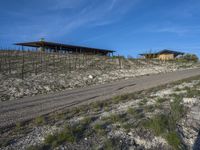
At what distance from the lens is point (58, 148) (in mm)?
5145

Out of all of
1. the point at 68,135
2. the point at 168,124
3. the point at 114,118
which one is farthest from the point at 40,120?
the point at 168,124

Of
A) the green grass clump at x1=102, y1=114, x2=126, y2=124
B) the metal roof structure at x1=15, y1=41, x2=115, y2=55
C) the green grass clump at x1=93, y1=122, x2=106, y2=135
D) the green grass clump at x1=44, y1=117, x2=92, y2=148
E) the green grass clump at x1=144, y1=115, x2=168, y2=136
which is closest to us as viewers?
the green grass clump at x1=44, y1=117, x2=92, y2=148

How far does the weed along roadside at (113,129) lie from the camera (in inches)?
217

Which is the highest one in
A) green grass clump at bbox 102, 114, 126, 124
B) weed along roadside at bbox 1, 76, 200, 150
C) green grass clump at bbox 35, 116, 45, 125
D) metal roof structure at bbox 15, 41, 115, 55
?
metal roof structure at bbox 15, 41, 115, 55

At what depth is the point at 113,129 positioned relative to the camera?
639 cm

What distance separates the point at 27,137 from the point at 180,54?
69.8m

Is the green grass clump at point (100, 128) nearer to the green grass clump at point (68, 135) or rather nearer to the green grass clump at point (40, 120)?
the green grass clump at point (68, 135)

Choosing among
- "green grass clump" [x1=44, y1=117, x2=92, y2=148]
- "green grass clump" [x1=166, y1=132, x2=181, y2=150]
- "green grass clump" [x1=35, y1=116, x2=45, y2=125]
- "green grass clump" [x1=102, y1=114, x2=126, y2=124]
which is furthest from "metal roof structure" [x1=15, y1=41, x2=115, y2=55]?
"green grass clump" [x1=166, y1=132, x2=181, y2=150]

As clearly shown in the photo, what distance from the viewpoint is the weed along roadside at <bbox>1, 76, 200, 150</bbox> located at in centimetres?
552

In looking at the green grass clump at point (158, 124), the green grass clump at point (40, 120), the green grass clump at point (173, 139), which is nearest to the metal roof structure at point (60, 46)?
the green grass clump at point (40, 120)

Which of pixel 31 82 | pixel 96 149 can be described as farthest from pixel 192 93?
pixel 31 82

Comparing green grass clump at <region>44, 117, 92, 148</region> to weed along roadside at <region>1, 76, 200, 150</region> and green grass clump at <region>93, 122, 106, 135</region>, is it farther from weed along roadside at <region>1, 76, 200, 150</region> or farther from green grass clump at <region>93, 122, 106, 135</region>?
green grass clump at <region>93, 122, 106, 135</region>

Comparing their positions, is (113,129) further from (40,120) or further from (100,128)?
(40,120)

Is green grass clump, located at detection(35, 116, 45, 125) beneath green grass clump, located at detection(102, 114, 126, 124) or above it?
beneath
